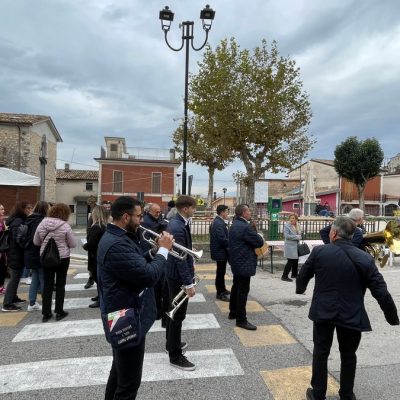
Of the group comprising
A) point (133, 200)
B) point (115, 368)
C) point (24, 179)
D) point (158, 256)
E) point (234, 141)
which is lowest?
point (115, 368)

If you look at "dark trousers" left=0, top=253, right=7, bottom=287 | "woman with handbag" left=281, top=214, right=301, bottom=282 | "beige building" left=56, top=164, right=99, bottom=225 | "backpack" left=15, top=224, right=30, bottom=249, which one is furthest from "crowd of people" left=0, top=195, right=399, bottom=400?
"beige building" left=56, top=164, right=99, bottom=225

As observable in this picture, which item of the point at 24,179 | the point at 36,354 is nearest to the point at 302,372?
the point at 36,354

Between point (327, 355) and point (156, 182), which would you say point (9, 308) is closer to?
point (327, 355)

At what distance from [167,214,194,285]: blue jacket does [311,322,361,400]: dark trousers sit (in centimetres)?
147

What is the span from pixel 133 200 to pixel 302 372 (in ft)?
8.86

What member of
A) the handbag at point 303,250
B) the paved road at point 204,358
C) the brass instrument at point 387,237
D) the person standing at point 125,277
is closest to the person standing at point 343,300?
the paved road at point 204,358

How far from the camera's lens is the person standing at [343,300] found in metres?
2.99

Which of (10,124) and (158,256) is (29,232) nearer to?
(158,256)

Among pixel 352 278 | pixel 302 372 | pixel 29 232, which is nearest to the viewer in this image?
pixel 352 278

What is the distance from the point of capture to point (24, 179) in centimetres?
1401

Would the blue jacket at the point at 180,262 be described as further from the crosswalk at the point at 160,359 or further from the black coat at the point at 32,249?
the black coat at the point at 32,249

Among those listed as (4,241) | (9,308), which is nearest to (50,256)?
(9,308)

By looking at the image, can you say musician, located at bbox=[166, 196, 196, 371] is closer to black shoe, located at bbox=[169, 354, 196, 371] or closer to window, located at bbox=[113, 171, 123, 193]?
black shoe, located at bbox=[169, 354, 196, 371]

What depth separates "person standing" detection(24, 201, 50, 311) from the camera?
5820 mm
